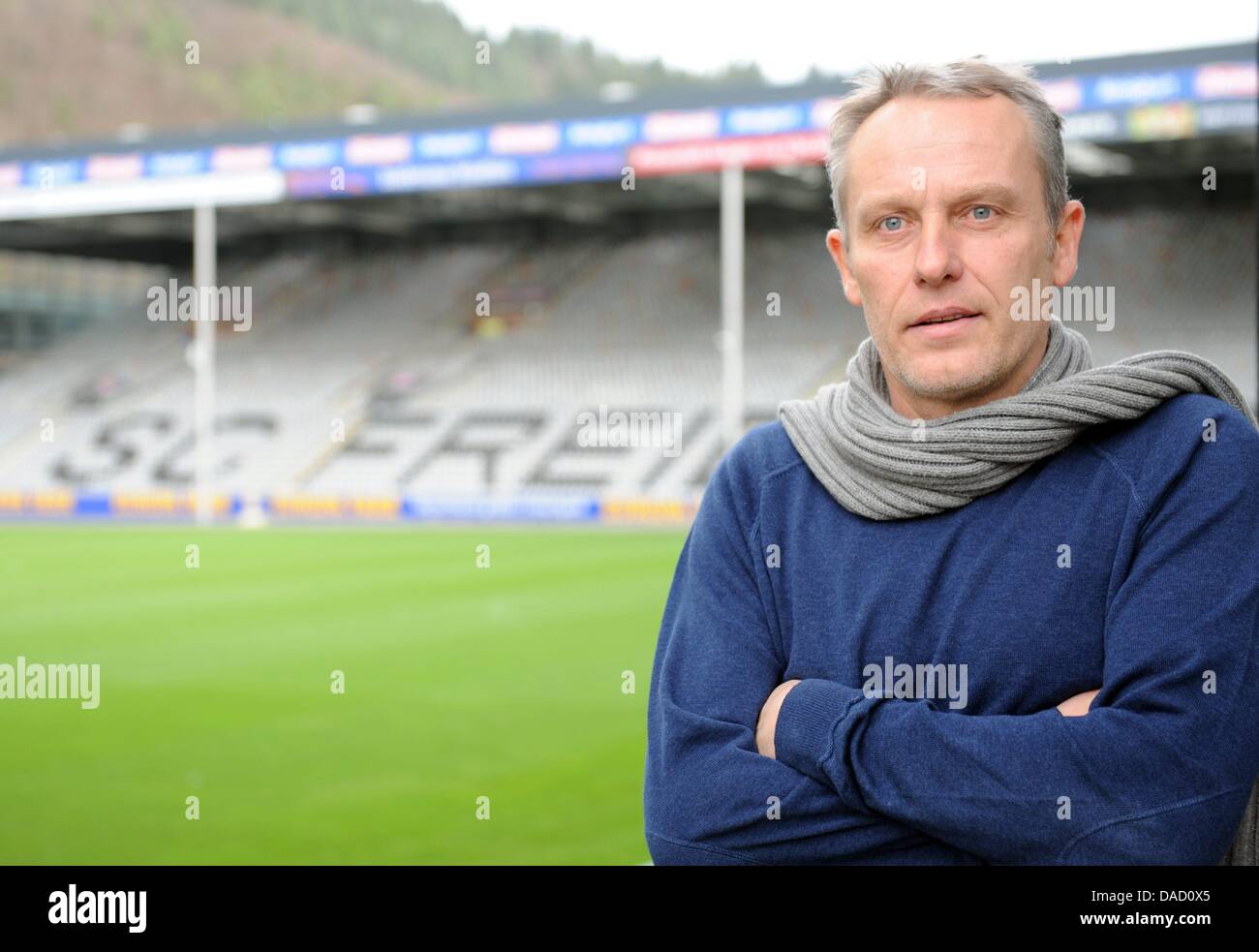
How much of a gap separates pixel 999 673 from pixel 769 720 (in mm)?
333

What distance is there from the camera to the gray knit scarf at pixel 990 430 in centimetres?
190

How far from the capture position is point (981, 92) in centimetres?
196

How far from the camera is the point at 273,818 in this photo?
236 inches

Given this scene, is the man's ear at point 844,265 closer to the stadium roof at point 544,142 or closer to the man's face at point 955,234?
the man's face at point 955,234

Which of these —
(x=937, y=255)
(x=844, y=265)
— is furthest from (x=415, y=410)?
(x=937, y=255)

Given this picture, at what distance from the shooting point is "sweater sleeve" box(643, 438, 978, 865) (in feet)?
6.25

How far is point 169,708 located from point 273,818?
2.77m

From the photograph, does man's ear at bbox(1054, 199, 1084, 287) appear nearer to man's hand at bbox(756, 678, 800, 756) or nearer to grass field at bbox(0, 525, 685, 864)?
man's hand at bbox(756, 678, 800, 756)

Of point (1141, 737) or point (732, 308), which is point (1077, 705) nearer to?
point (1141, 737)

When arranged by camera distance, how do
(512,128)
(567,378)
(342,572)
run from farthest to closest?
(567,378) < (512,128) < (342,572)

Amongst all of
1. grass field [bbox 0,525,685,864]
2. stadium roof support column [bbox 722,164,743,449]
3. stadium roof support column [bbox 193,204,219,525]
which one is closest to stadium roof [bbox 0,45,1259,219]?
stadium roof support column [bbox 722,164,743,449]

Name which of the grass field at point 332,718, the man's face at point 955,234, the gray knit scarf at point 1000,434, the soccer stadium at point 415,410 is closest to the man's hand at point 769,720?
the gray knit scarf at point 1000,434
